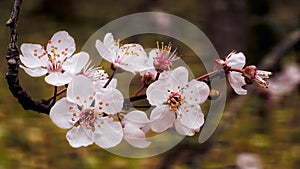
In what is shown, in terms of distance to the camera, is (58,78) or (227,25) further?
(227,25)

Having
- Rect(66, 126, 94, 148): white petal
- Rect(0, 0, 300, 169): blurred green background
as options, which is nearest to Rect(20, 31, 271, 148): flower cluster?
Rect(66, 126, 94, 148): white petal

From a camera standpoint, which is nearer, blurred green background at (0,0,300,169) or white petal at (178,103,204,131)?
white petal at (178,103,204,131)

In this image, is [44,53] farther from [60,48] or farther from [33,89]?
[33,89]

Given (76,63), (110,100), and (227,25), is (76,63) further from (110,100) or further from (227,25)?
(227,25)

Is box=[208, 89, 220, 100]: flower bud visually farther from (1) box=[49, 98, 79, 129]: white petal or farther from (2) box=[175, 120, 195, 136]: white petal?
(1) box=[49, 98, 79, 129]: white petal

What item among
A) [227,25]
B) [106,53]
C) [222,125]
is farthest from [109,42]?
[227,25]

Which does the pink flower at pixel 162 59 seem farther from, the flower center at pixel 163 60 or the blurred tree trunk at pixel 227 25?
the blurred tree trunk at pixel 227 25

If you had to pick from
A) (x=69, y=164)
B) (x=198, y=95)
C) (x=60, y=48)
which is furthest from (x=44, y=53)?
(x=69, y=164)
